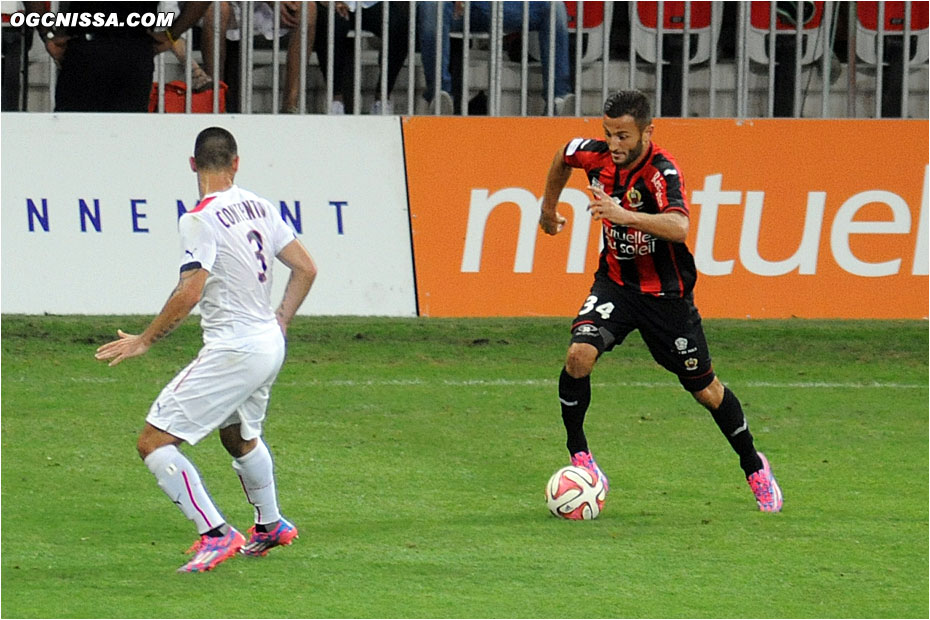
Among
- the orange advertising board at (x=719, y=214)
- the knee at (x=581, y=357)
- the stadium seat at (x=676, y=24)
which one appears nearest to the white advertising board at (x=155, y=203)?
the orange advertising board at (x=719, y=214)

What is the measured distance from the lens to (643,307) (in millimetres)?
6844

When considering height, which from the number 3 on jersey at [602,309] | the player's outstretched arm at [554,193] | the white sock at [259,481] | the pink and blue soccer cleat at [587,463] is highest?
the player's outstretched arm at [554,193]

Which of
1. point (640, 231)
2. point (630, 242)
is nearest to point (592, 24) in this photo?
point (630, 242)

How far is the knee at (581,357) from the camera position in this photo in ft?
22.1

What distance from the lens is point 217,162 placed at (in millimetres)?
5621

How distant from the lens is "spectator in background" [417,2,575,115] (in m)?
12.7

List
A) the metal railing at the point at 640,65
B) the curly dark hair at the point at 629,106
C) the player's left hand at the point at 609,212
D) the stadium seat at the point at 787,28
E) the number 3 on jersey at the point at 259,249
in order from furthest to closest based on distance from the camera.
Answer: the stadium seat at the point at 787,28 → the metal railing at the point at 640,65 → the curly dark hair at the point at 629,106 → the player's left hand at the point at 609,212 → the number 3 on jersey at the point at 259,249

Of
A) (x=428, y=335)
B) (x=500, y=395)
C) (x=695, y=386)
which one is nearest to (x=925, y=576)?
(x=695, y=386)

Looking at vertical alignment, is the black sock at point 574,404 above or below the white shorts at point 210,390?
below

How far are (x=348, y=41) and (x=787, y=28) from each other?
359 cm

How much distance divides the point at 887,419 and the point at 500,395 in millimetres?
2309

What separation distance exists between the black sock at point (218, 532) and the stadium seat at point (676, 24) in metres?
7.98

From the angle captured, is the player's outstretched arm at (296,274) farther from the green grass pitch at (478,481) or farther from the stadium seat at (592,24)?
the stadium seat at (592,24)

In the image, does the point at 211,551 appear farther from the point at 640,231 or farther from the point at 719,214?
the point at 719,214
